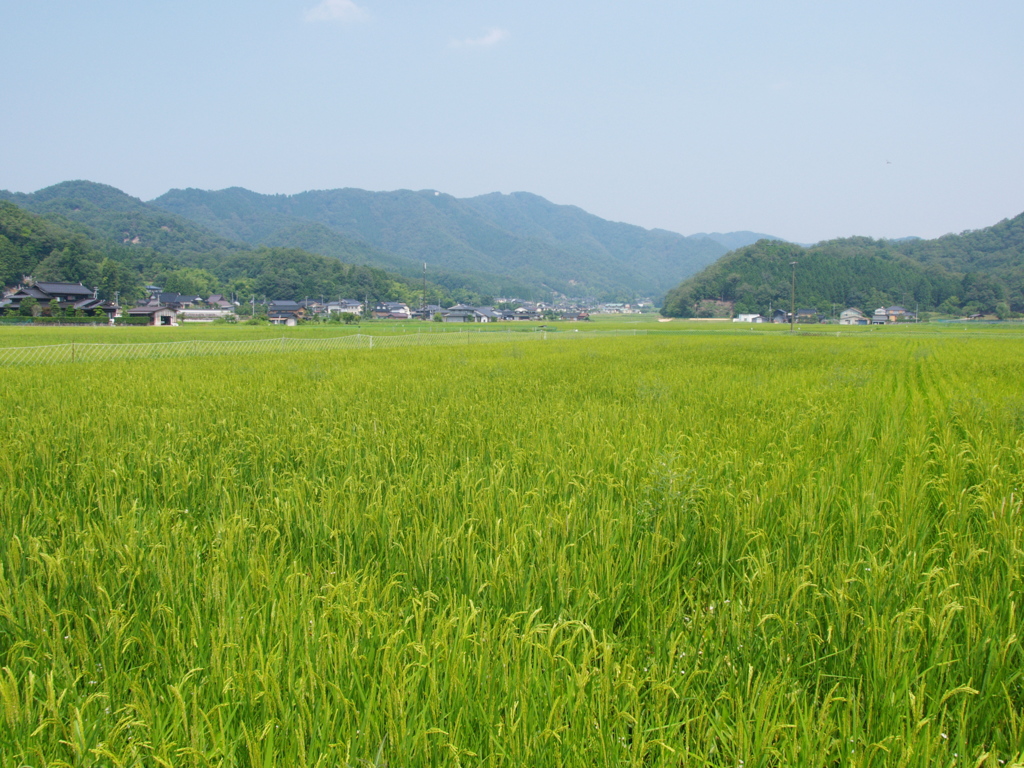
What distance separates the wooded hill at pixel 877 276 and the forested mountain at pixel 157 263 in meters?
58.7

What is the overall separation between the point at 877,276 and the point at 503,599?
112 m

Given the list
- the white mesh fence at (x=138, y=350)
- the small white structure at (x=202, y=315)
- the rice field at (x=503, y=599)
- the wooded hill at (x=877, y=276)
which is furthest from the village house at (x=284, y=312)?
the rice field at (x=503, y=599)

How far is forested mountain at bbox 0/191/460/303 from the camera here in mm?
68938

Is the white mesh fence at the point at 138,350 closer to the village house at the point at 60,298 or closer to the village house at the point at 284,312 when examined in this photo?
the village house at the point at 60,298

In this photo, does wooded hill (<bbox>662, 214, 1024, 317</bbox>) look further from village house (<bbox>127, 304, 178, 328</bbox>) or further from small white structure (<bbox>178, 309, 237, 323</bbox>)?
village house (<bbox>127, 304, 178, 328</bbox>)

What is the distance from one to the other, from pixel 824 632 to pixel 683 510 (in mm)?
921

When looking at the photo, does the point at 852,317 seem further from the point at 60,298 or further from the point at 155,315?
the point at 60,298

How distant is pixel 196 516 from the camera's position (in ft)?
9.85

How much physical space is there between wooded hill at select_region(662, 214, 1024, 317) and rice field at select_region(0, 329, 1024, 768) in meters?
99.5

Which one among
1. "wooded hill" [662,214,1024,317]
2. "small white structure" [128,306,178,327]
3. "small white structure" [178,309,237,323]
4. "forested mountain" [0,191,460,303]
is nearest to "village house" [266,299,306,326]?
"small white structure" [178,309,237,323]

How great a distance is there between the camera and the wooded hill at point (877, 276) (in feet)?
272

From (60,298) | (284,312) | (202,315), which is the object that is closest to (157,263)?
(202,315)

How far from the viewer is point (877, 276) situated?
93.8m

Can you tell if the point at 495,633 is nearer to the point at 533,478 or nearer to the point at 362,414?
the point at 533,478
